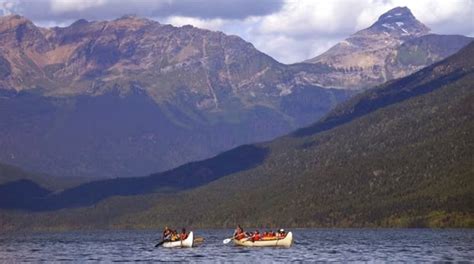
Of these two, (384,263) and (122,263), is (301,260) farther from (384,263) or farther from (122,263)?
(122,263)

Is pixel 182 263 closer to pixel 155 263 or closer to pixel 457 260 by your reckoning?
pixel 155 263

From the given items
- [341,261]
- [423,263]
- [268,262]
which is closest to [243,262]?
[268,262]

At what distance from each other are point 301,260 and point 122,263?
3313cm

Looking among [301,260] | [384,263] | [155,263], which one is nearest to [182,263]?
[155,263]

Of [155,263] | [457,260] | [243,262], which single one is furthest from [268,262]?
[457,260]

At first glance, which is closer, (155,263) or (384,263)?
(384,263)

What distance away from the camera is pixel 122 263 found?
655 ft

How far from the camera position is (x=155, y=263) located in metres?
197

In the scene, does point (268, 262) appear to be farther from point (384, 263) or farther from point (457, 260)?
point (457, 260)

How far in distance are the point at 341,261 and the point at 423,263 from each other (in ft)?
55.2

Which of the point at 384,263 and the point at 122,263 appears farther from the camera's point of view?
the point at 122,263

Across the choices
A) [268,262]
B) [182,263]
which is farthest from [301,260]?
[182,263]

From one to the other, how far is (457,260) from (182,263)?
162 feet

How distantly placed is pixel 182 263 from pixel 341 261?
29.0 meters
